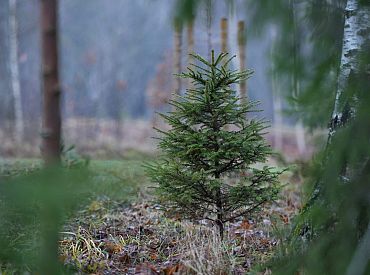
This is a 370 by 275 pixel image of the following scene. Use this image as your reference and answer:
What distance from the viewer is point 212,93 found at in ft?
13.3

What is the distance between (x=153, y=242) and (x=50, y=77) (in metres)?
2.95

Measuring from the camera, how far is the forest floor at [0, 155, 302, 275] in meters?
3.55

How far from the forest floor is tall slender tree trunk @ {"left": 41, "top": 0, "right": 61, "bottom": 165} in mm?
312

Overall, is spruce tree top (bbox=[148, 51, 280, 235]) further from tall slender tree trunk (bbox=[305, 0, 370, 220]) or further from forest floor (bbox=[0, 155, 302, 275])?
tall slender tree trunk (bbox=[305, 0, 370, 220])


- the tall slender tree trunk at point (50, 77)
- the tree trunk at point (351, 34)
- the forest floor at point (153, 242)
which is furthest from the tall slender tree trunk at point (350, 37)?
the tall slender tree trunk at point (50, 77)

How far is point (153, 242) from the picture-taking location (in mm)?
4656

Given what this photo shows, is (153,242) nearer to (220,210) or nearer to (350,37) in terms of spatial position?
(220,210)

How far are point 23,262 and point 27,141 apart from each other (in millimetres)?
15781

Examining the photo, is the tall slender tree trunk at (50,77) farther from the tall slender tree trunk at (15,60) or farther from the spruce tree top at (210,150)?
the tall slender tree trunk at (15,60)

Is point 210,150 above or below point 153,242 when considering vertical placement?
above

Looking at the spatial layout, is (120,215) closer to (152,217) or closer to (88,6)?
(152,217)

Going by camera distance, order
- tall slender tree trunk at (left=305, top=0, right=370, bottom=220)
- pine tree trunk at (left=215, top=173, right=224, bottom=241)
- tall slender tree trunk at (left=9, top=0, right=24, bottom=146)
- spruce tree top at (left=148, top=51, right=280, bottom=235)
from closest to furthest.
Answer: tall slender tree trunk at (left=305, top=0, right=370, bottom=220)
spruce tree top at (left=148, top=51, right=280, bottom=235)
pine tree trunk at (left=215, top=173, right=224, bottom=241)
tall slender tree trunk at (left=9, top=0, right=24, bottom=146)

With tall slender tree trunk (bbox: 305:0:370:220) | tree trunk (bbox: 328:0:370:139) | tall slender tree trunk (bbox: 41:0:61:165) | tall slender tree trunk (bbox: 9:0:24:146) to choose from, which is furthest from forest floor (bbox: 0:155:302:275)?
tall slender tree trunk (bbox: 9:0:24:146)

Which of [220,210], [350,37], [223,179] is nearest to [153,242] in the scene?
[220,210]
